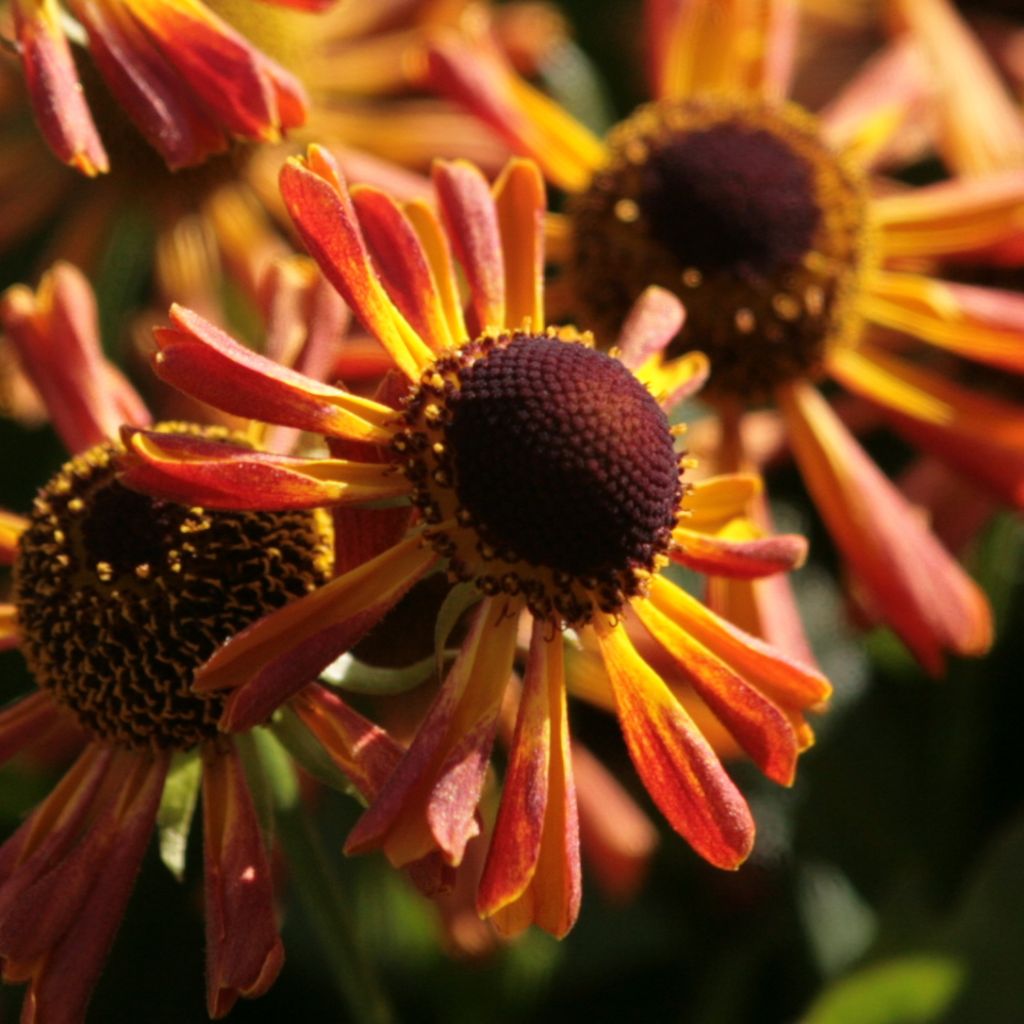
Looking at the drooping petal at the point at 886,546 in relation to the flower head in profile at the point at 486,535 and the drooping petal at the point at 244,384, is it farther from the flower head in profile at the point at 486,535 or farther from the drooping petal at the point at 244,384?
the drooping petal at the point at 244,384

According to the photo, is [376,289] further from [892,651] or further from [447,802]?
[892,651]

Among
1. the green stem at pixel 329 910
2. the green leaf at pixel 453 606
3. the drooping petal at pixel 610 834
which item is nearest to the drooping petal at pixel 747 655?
the green leaf at pixel 453 606

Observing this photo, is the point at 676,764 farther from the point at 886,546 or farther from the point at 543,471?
the point at 886,546

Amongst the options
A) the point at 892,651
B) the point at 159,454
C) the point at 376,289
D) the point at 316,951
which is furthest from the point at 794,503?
the point at 159,454

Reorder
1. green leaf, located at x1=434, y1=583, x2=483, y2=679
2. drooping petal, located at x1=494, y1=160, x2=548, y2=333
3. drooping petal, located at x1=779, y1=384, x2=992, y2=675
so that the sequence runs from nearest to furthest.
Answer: green leaf, located at x1=434, y1=583, x2=483, y2=679 → drooping petal, located at x1=494, y1=160, x2=548, y2=333 → drooping petal, located at x1=779, y1=384, x2=992, y2=675

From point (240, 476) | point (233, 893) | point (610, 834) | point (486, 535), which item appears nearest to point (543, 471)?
point (486, 535)

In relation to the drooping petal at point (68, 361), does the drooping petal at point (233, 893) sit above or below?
below

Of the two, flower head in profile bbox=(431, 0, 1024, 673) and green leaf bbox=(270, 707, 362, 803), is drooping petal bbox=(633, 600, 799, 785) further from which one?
flower head in profile bbox=(431, 0, 1024, 673)

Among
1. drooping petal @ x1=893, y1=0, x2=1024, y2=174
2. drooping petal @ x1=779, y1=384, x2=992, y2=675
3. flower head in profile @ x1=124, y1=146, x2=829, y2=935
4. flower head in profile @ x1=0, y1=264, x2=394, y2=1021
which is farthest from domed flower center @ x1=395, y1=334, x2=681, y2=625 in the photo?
drooping petal @ x1=893, y1=0, x2=1024, y2=174
